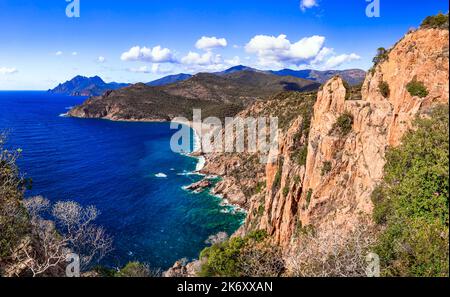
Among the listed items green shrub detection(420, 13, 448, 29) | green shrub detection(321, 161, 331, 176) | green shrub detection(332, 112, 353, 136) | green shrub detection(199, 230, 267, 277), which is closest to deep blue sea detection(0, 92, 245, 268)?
green shrub detection(199, 230, 267, 277)

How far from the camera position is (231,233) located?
67.7 m

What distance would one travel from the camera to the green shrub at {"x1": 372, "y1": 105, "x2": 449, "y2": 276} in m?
16.3

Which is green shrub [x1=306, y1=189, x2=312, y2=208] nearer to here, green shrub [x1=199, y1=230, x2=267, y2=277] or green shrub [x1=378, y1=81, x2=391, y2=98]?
green shrub [x1=199, y1=230, x2=267, y2=277]

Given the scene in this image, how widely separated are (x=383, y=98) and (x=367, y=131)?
341 cm

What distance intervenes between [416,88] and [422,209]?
36.3 feet

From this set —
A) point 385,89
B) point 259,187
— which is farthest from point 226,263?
point 259,187

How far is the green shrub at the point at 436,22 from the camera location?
2516 centimetres

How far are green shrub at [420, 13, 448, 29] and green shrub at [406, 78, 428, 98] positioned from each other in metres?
4.53

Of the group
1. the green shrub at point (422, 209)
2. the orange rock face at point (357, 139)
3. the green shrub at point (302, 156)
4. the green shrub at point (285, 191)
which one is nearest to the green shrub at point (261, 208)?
the orange rock face at point (357, 139)

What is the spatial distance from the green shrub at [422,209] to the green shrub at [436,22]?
9.15m

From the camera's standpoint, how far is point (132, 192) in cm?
8606

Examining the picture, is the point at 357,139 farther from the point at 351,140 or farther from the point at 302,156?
→ the point at 302,156
